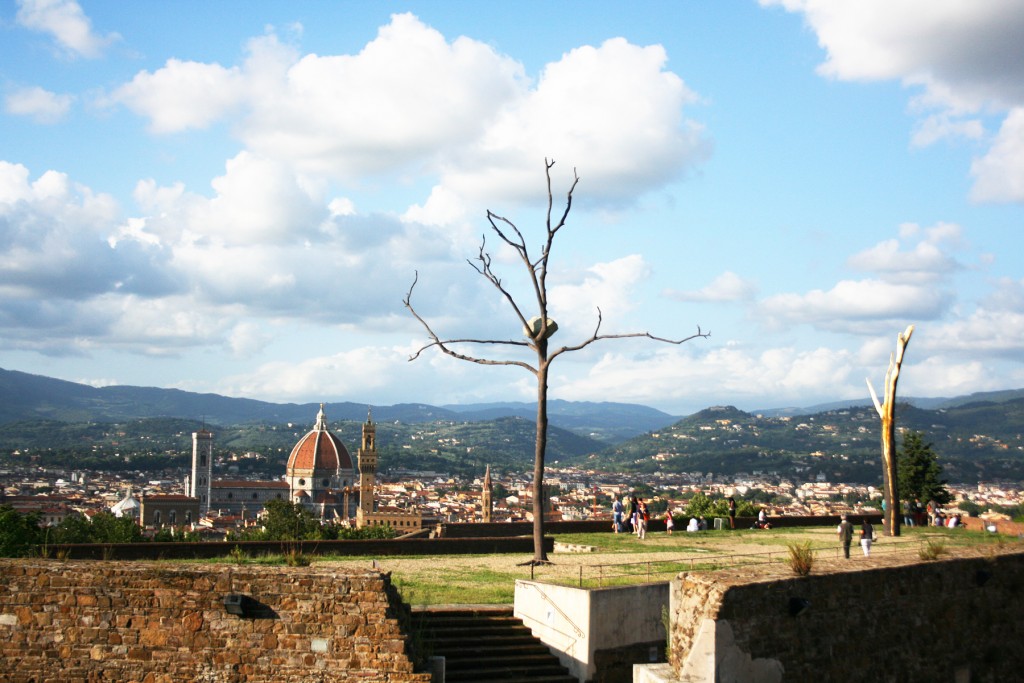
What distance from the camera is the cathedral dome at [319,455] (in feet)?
592

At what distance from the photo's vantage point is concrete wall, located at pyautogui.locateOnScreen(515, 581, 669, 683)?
11734 mm

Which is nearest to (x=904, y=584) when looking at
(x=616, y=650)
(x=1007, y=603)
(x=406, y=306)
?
(x=1007, y=603)

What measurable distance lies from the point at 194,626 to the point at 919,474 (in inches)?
1176

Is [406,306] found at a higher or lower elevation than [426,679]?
higher

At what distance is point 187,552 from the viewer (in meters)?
16.3

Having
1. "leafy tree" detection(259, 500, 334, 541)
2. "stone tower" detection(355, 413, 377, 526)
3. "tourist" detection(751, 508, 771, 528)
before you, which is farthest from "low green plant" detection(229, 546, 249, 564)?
"stone tower" detection(355, 413, 377, 526)

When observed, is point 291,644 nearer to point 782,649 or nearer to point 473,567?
point 782,649

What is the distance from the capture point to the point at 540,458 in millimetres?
17422

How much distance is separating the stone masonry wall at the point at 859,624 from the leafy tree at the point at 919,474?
71.6 ft

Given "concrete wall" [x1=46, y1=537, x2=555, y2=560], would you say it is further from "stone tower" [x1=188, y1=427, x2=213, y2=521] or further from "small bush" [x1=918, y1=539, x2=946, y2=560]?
"stone tower" [x1=188, y1=427, x2=213, y2=521]

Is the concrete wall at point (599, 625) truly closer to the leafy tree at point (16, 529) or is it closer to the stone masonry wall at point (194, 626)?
the stone masonry wall at point (194, 626)

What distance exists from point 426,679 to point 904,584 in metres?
5.85

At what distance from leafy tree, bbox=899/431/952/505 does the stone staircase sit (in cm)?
2507

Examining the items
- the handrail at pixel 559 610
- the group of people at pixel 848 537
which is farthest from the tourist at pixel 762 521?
the handrail at pixel 559 610
